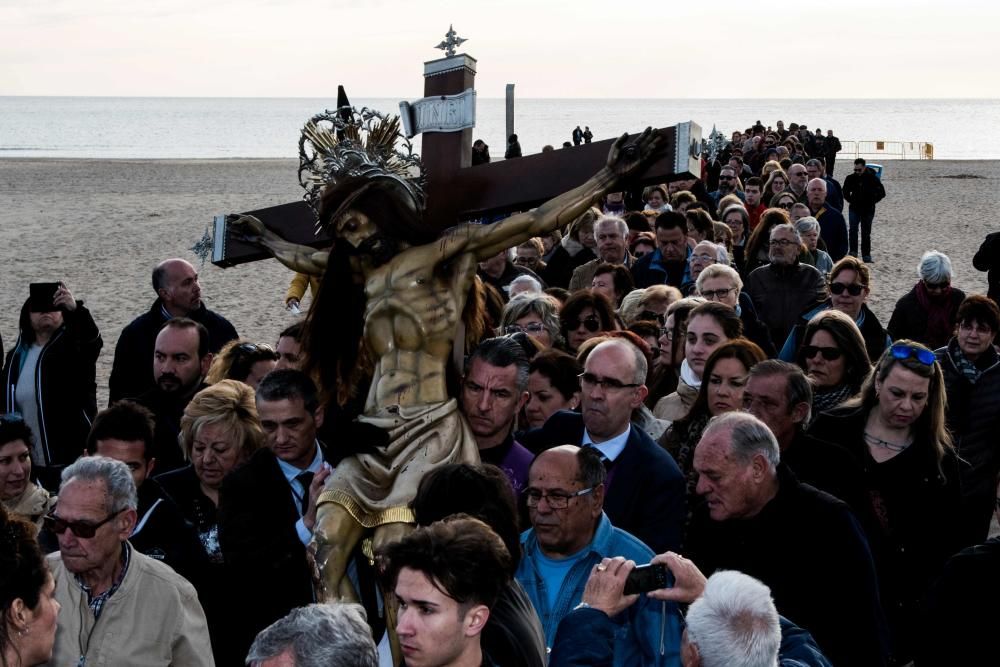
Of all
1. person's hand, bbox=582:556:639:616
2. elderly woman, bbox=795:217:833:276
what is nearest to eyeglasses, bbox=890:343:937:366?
person's hand, bbox=582:556:639:616

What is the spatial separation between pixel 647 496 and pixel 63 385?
4810 mm

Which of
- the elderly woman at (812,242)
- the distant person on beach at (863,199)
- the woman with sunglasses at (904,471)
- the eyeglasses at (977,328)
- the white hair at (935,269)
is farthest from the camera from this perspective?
the distant person on beach at (863,199)

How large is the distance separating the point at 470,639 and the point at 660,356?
448cm

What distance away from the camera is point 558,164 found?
225 inches

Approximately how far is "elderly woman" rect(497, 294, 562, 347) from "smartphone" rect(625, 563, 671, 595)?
374 centimetres

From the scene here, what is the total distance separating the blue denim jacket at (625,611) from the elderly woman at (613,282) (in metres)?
4.74

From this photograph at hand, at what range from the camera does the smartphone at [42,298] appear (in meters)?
8.56

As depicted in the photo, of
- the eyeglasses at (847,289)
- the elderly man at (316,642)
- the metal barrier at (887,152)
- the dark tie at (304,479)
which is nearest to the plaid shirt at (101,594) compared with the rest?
the dark tie at (304,479)

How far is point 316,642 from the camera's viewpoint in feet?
10.8

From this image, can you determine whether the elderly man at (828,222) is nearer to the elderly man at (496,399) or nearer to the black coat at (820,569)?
the elderly man at (496,399)

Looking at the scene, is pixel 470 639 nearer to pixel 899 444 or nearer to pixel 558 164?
pixel 558 164

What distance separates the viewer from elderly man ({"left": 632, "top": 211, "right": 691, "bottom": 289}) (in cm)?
1077

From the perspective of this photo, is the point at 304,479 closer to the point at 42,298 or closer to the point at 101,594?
the point at 101,594

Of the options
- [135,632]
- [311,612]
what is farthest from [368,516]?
[311,612]
